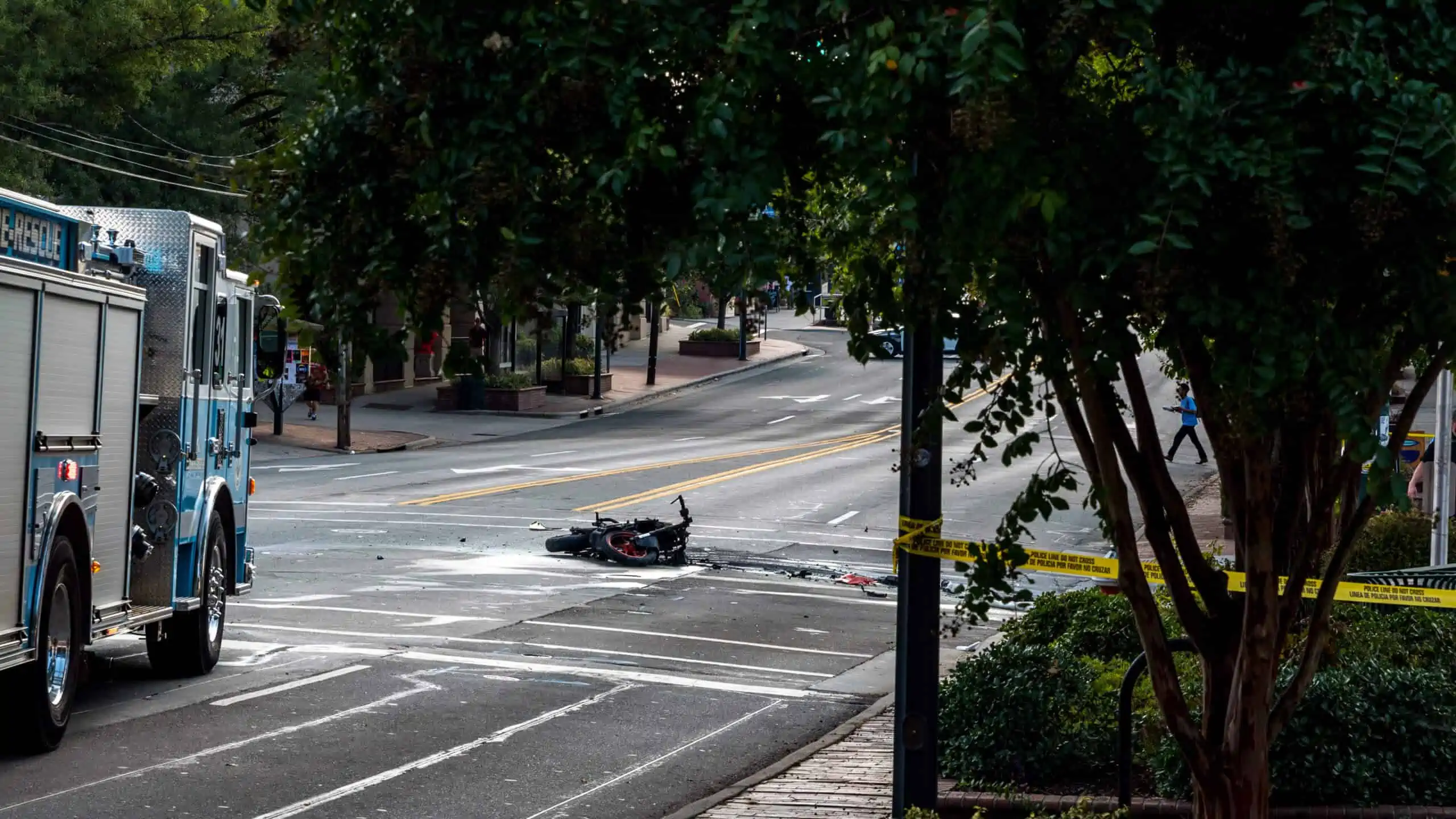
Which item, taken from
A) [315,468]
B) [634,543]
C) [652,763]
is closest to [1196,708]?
[652,763]

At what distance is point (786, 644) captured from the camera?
16359mm

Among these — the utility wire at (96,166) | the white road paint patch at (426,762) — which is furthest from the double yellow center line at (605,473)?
the white road paint patch at (426,762)

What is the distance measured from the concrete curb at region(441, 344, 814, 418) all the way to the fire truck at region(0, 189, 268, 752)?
36813mm

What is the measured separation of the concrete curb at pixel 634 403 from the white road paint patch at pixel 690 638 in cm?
3506

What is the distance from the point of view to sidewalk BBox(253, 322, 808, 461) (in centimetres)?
4238

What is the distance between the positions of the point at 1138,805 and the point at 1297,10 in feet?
14.4

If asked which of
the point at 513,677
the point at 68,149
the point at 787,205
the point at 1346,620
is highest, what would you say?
the point at 68,149

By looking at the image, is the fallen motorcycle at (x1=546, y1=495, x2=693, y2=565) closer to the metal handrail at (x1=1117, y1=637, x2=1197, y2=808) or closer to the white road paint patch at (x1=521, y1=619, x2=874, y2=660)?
the white road paint patch at (x1=521, y1=619, x2=874, y2=660)

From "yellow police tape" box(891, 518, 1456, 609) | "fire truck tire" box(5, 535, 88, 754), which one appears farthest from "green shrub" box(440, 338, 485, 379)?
"fire truck tire" box(5, 535, 88, 754)

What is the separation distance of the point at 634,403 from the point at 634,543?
114ft

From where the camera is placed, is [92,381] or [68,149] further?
[68,149]

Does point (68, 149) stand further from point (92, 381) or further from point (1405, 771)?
point (1405, 771)

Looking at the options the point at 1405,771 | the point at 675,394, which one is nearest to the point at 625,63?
the point at 1405,771

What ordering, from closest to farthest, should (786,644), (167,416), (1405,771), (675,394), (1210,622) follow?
(1210,622) < (1405,771) < (167,416) < (786,644) < (675,394)
